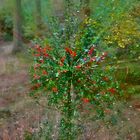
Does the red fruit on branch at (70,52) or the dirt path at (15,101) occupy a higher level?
the red fruit on branch at (70,52)

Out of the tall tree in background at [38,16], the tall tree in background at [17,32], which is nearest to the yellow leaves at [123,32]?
the tall tree in background at [17,32]

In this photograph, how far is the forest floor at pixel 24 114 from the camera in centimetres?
1137

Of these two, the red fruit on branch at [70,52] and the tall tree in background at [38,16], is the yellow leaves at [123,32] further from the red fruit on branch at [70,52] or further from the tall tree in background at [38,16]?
the tall tree in background at [38,16]

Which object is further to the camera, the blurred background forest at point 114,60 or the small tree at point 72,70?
the blurred background forest at point 114,60

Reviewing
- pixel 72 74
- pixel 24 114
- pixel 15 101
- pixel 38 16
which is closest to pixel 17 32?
pixel 38 16

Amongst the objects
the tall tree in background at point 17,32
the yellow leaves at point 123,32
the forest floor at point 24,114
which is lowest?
the forest floor at point 24,114

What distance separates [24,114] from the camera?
41.9 feet

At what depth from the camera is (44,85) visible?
369 inches

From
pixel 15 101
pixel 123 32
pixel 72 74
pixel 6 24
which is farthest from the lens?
pixel 6 24

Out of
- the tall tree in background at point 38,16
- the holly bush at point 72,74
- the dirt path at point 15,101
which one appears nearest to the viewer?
the holly bush at point 72,74

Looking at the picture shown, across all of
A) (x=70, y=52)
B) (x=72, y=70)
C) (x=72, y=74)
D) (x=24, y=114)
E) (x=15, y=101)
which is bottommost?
(x=15, y=101)

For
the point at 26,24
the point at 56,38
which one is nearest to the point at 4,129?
the point at 56,38

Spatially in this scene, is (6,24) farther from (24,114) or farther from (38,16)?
(24,114)

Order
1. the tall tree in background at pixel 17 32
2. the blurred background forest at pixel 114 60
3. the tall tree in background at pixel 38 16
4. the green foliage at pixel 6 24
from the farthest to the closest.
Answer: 1. the green foliage at pixel 6 24
2. the tall tree in background at pixel 38 16
3. the tall tree in background at pixel 17 32
4. the blurred background forest at pixel 114 60
